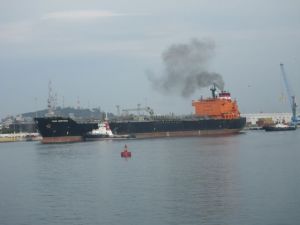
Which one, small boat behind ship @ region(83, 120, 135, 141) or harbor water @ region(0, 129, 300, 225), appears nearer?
harbor water @ region(0, 129, 300, 225)

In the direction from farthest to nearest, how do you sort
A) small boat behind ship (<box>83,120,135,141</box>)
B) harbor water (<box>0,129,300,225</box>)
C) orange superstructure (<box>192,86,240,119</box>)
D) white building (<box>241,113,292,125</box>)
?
1. white building (<box>241,113,292,125</box>)
2. orange superstructure (<box>192,86,240,119</box>)
3. small boat behind ship (<box>83,120,135,141</box>)
4. harbor water (<box>0,129,300,225</box>)

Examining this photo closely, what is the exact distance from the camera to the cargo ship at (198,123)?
243ft

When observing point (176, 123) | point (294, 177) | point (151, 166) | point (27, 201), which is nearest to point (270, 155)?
point (151, 166)

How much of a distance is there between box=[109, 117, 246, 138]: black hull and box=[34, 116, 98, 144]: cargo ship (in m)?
5.11

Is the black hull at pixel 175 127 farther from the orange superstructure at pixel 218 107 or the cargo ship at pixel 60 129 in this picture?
the cargo ship at pixel 60 129

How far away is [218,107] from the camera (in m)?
81.9

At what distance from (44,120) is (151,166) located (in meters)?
32.5

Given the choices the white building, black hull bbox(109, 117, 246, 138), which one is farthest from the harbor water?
the white building

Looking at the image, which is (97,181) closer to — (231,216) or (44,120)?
(231,216)

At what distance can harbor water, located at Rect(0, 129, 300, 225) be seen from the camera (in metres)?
19.3

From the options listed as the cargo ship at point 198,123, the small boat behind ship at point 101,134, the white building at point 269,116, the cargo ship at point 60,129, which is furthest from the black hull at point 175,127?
the white building at point 269,116

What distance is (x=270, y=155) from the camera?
39.3 metres

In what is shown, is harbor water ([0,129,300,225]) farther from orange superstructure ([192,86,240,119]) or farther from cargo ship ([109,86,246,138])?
orange superstructure ([192,86,240,119])

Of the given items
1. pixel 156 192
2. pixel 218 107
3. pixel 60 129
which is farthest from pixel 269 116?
pixel 156 192
